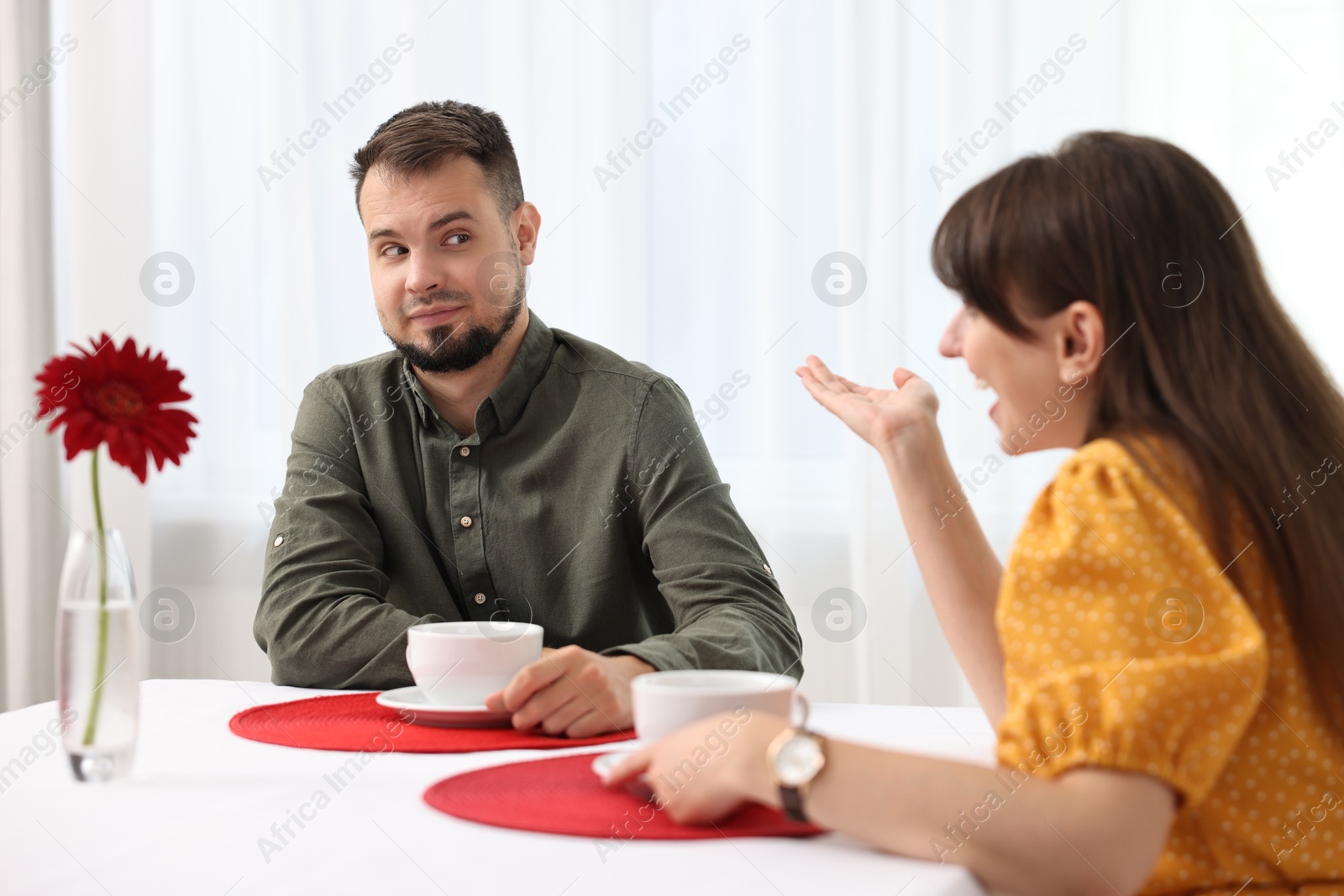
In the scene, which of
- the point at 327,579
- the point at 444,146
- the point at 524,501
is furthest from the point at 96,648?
the point at 444,146

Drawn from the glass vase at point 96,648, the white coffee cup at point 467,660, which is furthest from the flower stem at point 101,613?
the white coffee cup at point 467,660

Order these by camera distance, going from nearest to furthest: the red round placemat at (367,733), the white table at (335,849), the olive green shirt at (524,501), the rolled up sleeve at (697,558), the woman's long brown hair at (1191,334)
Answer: the white table at (335,849) → the woman's long brown hair at (1191,334) → the red round placemat at (367,733) → the rolled up sleeve at (697,558) → the olive green shirt at (524,501)

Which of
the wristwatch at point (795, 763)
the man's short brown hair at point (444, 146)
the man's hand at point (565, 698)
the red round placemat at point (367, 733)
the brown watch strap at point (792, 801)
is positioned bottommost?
the red round placemat at point (367, 733)

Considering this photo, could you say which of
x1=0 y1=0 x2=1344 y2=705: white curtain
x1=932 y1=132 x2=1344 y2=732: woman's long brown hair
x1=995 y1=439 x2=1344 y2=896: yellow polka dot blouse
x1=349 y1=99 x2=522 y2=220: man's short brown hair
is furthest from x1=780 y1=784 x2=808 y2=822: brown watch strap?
x1=0 y1=0 x2=1344 y2=705: white curtain

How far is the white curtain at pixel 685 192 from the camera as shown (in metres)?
2.47

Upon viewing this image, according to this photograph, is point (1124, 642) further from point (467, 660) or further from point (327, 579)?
point (327, 579)

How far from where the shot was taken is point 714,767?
754 mm

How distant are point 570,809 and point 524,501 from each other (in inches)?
36.3

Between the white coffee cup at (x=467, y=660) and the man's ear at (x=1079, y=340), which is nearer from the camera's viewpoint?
the man's ear at (x=1079, y=340)

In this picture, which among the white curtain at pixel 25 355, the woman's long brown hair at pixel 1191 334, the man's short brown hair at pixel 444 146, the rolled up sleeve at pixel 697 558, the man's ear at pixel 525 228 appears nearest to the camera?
the woman's long brown hair at pixel 1191 334

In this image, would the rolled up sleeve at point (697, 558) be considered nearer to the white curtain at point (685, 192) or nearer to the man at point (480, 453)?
the man at point (480, 453)

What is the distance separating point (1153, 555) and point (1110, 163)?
1.01ft

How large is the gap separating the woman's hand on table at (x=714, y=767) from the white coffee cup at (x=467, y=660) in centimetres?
34

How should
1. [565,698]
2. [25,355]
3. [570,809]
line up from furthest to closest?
1. [25,355]
2. [565,698]
3. [570,809]
